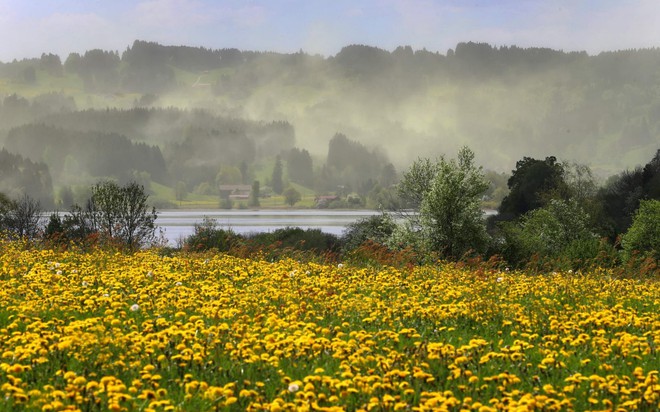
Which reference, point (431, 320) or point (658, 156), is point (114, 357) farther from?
point (658, 156)

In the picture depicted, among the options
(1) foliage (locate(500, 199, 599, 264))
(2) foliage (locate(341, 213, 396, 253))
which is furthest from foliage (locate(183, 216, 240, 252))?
(1) foliage (locate(500, 199, 599, 264))

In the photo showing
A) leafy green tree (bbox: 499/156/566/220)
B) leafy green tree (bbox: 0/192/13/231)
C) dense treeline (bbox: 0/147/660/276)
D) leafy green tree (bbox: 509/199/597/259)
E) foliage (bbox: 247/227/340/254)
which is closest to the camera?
dense treeline (bbox: 0/147/660/276)

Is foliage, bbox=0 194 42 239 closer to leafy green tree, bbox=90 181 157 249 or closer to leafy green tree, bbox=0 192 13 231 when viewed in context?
leafy green tree, bbox=0 192 13 231

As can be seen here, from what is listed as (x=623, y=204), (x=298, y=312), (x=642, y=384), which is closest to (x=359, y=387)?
(x=642, y=384)

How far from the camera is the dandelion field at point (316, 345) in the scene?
7.14m

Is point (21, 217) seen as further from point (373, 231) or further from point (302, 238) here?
point (373, 231)

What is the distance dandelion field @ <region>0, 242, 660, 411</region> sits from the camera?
23.4 feet

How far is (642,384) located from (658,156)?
8603 cm

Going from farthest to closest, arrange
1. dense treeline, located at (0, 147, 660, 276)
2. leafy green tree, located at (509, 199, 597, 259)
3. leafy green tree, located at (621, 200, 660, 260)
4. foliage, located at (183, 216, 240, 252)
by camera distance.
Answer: leafy green tree, located at (509, 199, 597, 259)
leafy green tree, located at (621, 200, 660, 260)
dense treeline, located at (0, 147, 660, 276)
foliage, located at (183, 216, 240, 252)

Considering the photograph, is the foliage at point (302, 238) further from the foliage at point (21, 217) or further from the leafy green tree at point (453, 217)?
the leafy green tree at point (453, 217)

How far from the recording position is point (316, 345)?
340 inches

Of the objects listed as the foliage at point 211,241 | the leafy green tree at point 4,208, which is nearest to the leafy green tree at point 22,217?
the leafy green tree at point 4,208

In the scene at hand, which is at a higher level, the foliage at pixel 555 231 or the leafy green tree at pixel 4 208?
the leafy green tree at pixel 4 208

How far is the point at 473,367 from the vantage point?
29.0 feet
